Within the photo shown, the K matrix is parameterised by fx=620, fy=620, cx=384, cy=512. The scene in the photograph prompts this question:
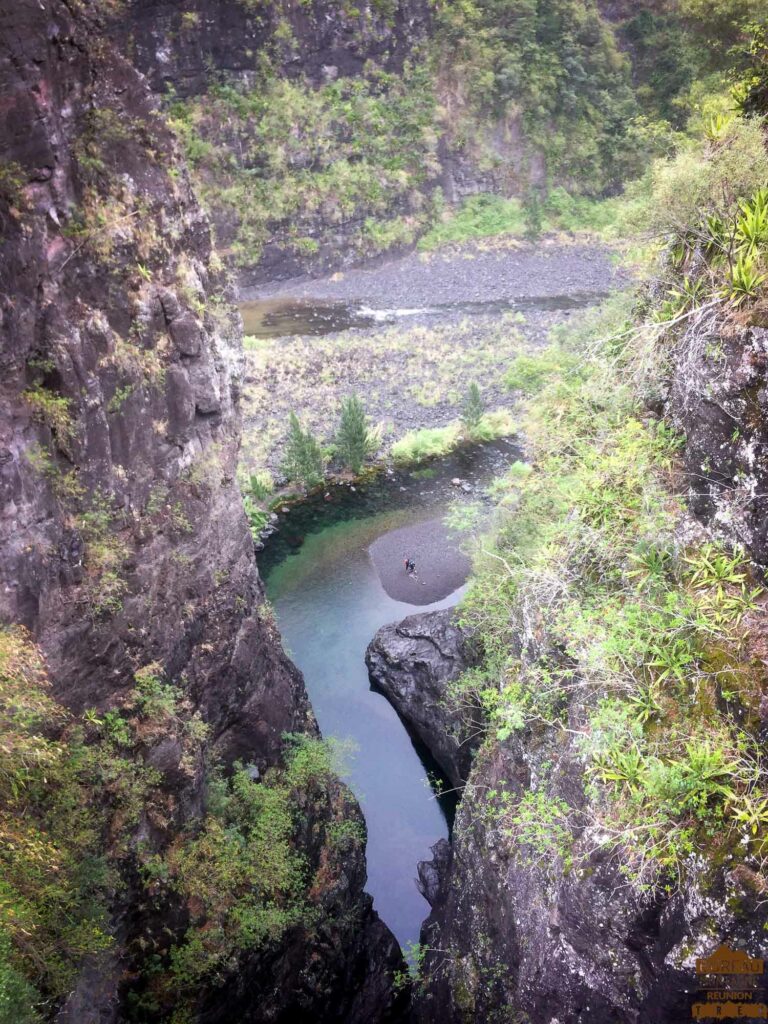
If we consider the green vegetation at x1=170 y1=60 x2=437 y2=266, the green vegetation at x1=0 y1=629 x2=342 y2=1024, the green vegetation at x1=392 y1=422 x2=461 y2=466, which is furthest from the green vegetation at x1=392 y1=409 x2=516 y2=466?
the green vegetation at x1=170 y1=60 x2=437 y2=266

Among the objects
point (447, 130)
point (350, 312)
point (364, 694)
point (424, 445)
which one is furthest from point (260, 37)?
point (364, 694)

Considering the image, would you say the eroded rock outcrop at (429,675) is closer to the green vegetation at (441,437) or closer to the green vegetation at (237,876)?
the green vegetation at (237,876)

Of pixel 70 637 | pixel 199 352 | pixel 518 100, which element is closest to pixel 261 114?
pixel 518 100

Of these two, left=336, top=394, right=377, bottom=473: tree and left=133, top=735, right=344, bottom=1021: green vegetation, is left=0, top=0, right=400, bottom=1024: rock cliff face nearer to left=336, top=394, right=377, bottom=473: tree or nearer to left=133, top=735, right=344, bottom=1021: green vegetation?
left=133, top=735, right=344, bottom=1021: green vegetation

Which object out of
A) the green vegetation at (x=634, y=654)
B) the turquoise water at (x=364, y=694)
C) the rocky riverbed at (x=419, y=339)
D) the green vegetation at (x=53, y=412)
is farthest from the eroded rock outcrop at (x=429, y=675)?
the rocky riverbed at (x=419, y=339)

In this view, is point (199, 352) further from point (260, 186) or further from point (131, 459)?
point (260, 186)
